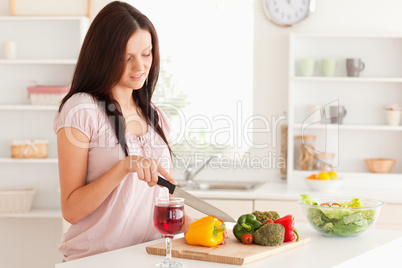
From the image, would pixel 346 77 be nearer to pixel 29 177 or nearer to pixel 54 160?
pixel 54 160

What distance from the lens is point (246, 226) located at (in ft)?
6.34

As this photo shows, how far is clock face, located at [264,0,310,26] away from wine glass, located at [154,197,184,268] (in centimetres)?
282

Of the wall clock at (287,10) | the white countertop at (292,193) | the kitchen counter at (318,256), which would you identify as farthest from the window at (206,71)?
the kitchen counter at (318,256)

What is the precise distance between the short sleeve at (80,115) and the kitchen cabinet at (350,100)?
7.49 feet

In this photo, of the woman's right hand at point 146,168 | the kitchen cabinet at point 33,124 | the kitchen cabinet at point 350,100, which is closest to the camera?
the woman's right hand at point 146,168

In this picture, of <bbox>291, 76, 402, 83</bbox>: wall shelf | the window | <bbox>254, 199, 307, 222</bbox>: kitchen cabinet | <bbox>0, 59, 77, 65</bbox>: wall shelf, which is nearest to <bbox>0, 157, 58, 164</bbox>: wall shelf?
<bbox>0, 59, 77, 65</bbox>: wall shelf

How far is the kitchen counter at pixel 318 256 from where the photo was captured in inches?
69.3

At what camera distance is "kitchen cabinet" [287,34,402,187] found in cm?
414

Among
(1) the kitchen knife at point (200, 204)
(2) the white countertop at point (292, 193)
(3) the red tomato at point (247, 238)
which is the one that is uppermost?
(1) the kitchen knife at point (200, 204)

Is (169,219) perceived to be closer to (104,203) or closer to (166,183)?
(166,183)

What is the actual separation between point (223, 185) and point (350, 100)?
114 cm

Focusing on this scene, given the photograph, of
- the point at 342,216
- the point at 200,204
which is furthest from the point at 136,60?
the point at 342,216

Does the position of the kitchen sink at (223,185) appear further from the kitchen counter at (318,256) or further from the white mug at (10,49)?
the kitchen counter at (318,256)

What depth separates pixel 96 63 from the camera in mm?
2076
